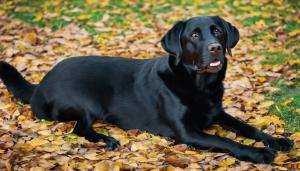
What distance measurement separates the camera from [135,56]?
6.68 metres

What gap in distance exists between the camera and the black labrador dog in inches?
160

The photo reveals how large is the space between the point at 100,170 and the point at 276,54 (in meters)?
3.72

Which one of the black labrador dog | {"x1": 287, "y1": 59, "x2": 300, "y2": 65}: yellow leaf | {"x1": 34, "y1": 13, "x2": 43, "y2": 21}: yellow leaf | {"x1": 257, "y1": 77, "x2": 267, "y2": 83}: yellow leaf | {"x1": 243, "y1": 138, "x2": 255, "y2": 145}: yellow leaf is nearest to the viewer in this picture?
the black labrador dog

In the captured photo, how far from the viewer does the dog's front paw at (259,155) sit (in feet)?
12.0

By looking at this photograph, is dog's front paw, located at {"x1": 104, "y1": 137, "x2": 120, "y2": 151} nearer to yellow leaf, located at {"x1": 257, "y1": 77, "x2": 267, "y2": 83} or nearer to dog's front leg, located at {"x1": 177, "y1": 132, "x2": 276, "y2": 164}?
dog's front leg, located at {"x1": 177, "y1": 132, "x2": 276, "y2": 164}

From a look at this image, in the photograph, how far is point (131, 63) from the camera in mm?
4613

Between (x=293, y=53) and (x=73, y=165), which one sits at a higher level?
(x=293, y=53)

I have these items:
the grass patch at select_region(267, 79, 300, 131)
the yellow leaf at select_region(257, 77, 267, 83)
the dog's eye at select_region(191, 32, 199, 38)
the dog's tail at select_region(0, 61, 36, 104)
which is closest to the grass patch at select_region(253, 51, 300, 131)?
the grass patch at select_region(267, 79, 300, 131)

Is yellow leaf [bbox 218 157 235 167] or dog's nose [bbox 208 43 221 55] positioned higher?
dog's nose [bbox 208 43 221 55]

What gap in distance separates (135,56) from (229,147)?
307 cm

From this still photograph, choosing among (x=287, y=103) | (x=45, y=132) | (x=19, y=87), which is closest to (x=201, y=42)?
(x=287, y=103)

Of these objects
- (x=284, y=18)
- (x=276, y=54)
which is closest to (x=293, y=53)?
(x=276, y=54)

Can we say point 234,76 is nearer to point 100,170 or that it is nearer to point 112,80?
point 112,80

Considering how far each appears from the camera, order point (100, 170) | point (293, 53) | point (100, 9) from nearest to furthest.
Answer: point (100, 170)
point (293, 53)
point (100, 9)
